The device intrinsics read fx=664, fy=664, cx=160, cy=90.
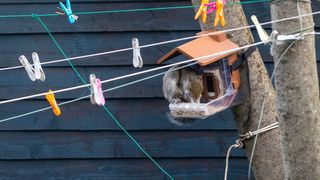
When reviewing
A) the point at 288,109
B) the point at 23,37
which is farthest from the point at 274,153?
the point at 23,37

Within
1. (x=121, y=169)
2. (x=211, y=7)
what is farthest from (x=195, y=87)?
(x=121, y=169)

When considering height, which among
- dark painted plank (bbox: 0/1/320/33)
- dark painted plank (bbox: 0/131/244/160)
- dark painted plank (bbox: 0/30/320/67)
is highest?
dark painted plank (bbox: 0/1/320/33)

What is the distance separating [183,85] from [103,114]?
122 centimetres

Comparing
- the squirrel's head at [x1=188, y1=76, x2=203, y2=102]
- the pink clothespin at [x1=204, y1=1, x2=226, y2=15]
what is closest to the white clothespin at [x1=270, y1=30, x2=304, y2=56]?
the pink clothespin at [x1=204, y1=1, x2=226, y2=15]

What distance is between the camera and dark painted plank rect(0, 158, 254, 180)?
11.0 ft

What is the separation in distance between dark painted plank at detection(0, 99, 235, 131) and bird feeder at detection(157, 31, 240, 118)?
1.09 metres

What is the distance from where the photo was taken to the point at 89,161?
338cm

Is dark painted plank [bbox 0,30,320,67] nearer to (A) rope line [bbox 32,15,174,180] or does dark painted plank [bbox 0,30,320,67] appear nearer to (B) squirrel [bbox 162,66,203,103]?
(A) rope line [bbox 32,15,174,180]


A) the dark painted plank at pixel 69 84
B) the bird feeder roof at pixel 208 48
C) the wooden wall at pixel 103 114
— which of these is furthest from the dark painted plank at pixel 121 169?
the bird feeder roof at pixel 208 48

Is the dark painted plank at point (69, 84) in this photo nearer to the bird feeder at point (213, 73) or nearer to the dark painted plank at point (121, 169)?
the dark painted plank at point (121, 169)

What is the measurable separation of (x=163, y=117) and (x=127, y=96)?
0.21 metres

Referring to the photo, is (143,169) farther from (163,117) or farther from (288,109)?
(288,109)

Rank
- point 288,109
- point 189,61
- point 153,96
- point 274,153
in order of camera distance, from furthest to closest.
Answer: point 153,96, point 274,153, point 189,61, point 288,109

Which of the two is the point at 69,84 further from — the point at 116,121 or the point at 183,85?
the point at 183,85
